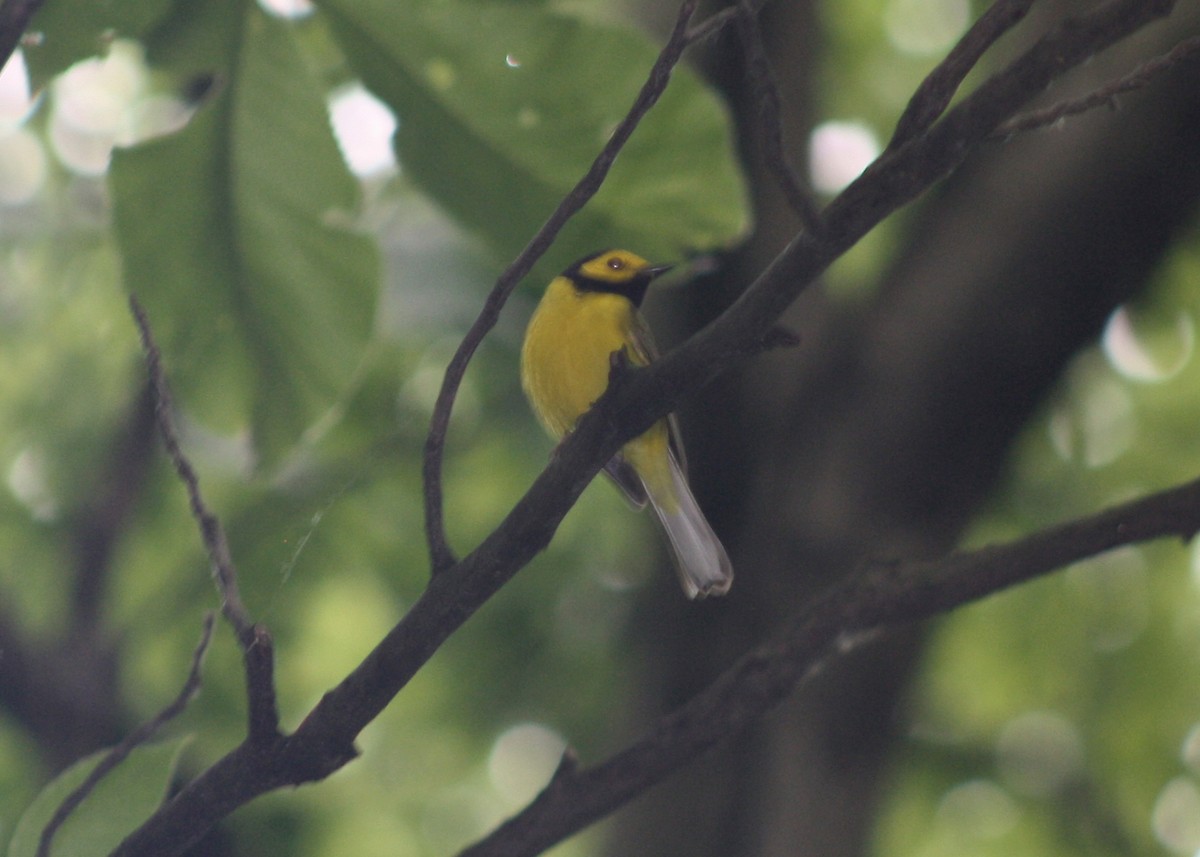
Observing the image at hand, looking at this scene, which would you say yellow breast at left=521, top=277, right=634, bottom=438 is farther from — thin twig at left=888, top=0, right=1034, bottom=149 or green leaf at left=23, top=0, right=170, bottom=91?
thin twig at left=888, top=0, right=1034, bottom=149

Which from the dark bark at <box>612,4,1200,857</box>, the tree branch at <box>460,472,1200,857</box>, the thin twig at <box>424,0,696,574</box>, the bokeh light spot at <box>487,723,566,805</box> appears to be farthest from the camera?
the bokeh light spot at <box>487,723,566,805</box>

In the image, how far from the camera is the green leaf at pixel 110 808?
1.73 m


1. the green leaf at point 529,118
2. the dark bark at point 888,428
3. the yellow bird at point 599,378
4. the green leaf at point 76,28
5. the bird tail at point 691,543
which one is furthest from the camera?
the dark bark at point 888,428

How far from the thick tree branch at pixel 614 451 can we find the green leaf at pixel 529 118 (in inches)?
32.6

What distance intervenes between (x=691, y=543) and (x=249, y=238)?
133 centimetres

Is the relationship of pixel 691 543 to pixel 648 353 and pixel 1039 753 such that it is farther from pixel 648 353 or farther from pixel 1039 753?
pixel 1039 753

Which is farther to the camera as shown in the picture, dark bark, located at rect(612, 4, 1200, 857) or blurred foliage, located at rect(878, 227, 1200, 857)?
blurred foliage, located at rect(878, 227, 1200, 857)

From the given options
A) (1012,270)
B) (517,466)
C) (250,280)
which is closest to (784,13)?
(1012,270)

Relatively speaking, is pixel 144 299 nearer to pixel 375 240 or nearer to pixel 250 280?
pixel 250 280

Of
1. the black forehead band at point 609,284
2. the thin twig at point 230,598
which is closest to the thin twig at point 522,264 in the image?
the thin twig at point 230,598

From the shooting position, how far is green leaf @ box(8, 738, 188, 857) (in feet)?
5.67

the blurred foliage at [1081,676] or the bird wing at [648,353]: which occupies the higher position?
the bird wing at [648,353]

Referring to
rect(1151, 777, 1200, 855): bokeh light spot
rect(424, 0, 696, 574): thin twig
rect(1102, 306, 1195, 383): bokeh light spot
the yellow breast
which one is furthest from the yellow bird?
rect(1151, 777, 1200, 855): bokeh light spot

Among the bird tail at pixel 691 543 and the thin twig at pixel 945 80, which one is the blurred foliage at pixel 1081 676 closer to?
the bird tail at pixel 691 543
